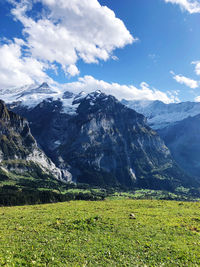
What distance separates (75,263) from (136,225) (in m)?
12.9

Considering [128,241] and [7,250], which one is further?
[128,241]

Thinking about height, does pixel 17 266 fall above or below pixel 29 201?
above

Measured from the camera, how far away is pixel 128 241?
2145 cm

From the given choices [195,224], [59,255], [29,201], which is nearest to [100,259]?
[59,255]

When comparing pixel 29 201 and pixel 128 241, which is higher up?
pixel 128 241

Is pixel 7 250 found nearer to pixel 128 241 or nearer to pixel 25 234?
pixel 25 234

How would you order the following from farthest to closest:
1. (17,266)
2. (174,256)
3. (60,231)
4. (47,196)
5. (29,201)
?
1. (47,196)
2. (29,201)
3. (60,231)
4. (174,256)
5. (17,266)

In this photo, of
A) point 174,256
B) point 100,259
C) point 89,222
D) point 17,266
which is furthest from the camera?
point 89,222

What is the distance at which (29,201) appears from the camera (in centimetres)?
11669

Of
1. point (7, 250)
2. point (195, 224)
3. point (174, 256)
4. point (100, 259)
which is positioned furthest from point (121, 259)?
point (195, 224)

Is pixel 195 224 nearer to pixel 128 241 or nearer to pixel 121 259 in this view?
pixel 128 241

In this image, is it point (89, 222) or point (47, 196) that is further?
point (47, 196)

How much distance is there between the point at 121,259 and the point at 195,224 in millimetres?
16154

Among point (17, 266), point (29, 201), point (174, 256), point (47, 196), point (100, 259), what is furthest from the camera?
point (47, 196)
